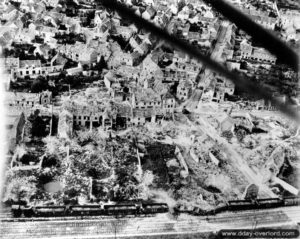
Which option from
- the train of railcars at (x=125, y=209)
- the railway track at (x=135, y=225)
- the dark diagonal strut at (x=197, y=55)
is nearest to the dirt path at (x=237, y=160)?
the train of railcars at (x=125, y=209)

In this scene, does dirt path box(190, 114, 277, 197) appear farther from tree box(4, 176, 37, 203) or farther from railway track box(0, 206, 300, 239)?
tree box(4, 176, 37, 203)

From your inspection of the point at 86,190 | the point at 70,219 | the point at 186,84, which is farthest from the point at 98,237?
the point at 186,84

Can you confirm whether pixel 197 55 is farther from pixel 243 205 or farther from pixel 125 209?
pixel 243 205

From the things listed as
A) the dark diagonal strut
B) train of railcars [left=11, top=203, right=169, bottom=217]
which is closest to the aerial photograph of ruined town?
train of railcars [left=11, top=203, right=169, bottom=217]

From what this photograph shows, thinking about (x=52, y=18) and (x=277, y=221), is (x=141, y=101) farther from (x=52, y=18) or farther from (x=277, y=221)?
(x=52, y=18)

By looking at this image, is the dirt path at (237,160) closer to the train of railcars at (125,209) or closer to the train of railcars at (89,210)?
the train of railcars at (125,209)

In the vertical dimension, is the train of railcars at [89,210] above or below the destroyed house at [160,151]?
below
